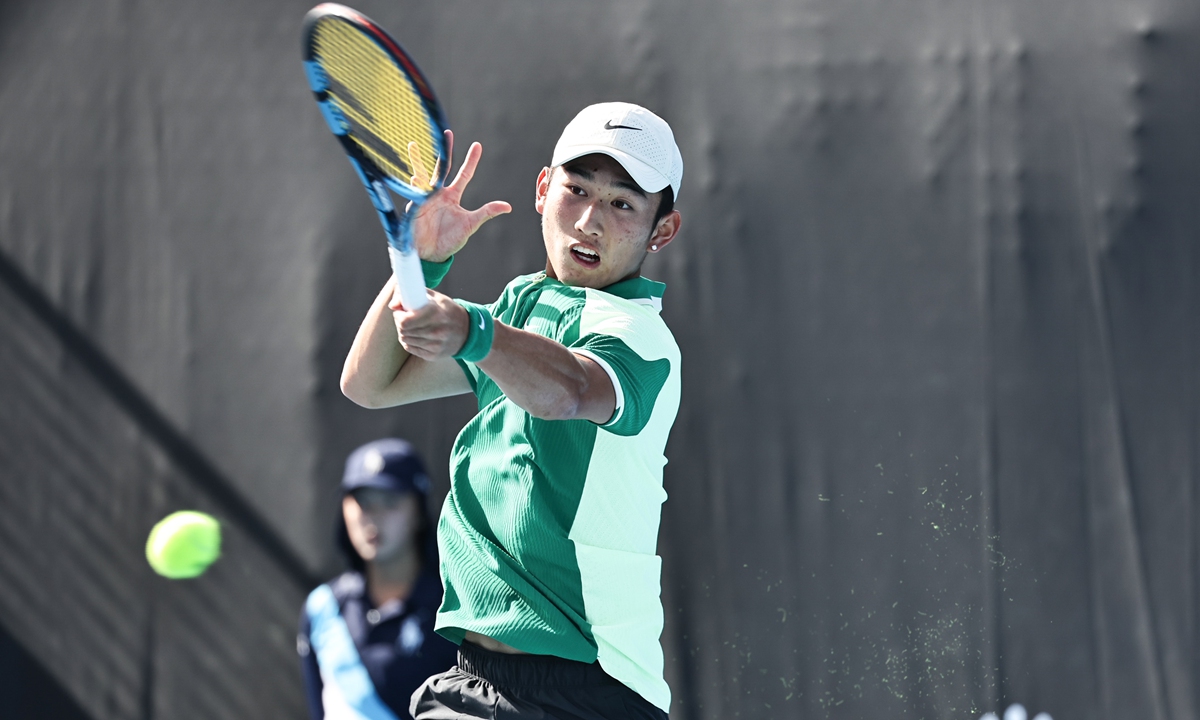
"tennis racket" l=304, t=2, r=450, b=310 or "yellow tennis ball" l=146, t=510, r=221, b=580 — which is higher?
"tennis racket" l=304, t=2, r=450, b=310

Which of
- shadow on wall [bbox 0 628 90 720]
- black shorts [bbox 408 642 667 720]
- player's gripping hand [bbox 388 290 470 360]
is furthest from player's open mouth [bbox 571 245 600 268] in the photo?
shadow on wall [bbox 0 628 90 720]

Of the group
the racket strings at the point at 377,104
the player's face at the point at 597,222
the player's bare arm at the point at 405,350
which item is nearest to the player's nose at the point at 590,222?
the player's face at the point at 597,222

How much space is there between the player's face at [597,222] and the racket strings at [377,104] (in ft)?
0.83

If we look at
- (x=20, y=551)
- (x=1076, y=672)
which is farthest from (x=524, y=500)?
(x=20, y=551)

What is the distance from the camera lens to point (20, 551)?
3.68m

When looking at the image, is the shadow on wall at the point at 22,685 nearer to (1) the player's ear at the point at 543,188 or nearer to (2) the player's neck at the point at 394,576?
(2) the player's neck at the point at 394,576

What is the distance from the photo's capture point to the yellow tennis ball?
11.9 feet

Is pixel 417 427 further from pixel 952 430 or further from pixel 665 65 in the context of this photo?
pixel 952 430

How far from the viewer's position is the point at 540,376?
1.43 m

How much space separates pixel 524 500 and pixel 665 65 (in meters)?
2.18

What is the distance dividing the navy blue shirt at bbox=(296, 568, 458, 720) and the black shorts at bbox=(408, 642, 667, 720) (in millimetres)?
1368

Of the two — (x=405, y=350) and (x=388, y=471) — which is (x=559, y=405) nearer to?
(x=405, y=350)

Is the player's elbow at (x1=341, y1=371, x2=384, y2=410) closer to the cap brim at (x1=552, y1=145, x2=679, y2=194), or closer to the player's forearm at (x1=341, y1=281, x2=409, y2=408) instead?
the player's forearm at (x1=341, y1=281, x2=409, y2=408)

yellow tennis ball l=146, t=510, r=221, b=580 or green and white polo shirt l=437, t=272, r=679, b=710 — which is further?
yellow tennis ball l=146, t=510, r=221, b=580
